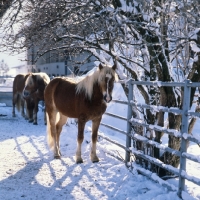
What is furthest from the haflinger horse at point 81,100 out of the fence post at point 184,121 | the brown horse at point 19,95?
the brown horse at point 19,95

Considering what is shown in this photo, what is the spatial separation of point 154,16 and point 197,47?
1.04 metres

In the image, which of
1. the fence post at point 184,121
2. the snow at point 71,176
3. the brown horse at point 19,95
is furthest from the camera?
the brown horse at point 19,95

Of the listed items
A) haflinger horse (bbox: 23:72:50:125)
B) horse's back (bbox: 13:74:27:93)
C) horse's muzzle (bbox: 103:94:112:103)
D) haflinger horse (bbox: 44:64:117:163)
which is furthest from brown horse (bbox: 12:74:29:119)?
horse's muzzle (bbox: 103:94:112:103)

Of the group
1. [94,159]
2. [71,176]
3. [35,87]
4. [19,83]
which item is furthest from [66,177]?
[19,83]

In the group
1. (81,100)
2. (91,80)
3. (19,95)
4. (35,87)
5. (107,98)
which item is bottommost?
(19,95)

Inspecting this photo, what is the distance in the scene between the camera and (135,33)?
5.32 m

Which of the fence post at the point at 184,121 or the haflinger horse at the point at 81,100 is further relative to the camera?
the haflinger horse at the point at 81,100

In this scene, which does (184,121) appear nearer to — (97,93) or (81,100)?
(97,93)

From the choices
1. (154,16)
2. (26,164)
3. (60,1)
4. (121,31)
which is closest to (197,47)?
(154,16)

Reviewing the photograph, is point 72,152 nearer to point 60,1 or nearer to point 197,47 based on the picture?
point 60,1

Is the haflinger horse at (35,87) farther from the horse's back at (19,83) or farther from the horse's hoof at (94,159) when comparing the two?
the horse's hoof at (94,159)

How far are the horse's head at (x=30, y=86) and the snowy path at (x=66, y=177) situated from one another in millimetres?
3391

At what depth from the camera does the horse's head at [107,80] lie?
5219 mm

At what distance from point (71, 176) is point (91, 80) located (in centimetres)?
174
